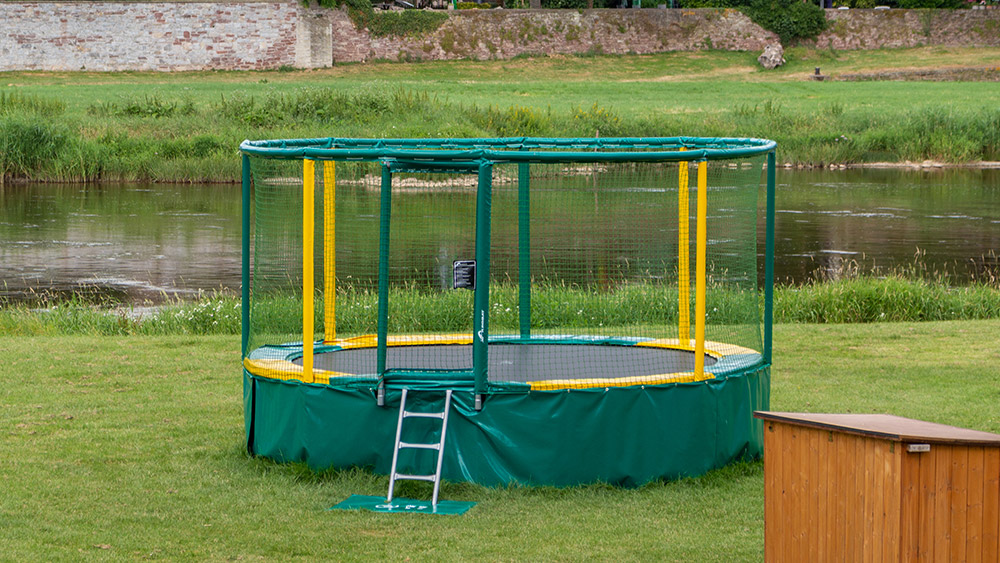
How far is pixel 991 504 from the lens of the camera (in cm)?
508

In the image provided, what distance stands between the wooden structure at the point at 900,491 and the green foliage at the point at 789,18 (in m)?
75.1

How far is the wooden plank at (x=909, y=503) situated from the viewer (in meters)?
4.97

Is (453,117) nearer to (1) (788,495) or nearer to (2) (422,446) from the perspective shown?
(2) (422,446)

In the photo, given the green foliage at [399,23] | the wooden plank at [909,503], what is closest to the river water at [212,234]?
the wooden plank at [909,503]

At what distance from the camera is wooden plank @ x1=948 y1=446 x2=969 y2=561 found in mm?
5023

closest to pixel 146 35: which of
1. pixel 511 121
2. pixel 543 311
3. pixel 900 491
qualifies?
pixel 511 121

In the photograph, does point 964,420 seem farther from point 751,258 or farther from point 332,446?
point 332,446

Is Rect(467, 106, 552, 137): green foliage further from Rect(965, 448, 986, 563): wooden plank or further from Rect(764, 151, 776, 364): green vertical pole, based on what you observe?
Rect(965, 448, 986, 563): wooden plank

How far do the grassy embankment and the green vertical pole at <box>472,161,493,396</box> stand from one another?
31480 millimetres

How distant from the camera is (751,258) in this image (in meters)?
9.45

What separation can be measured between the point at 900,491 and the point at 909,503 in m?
0.07

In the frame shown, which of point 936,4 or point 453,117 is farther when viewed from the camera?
point 936,4

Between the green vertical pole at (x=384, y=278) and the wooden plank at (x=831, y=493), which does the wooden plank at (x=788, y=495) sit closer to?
the wooden plank at (x=831, y=493)

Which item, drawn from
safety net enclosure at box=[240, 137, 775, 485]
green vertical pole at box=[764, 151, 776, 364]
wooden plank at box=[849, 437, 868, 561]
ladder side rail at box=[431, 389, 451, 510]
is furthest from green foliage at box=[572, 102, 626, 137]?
wooden plank at box=[849, 437, 868, 561]
